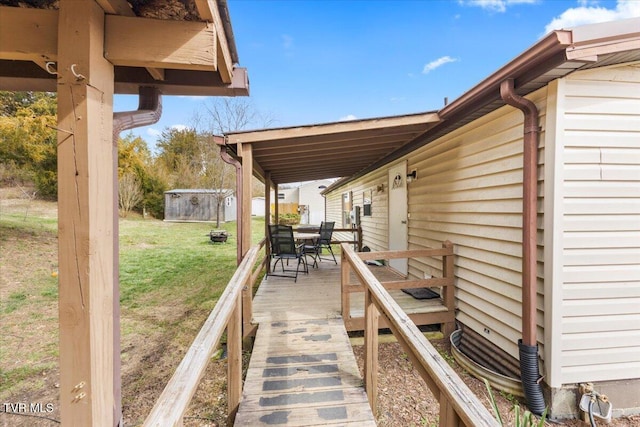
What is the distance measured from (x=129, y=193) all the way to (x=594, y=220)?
19.9 m

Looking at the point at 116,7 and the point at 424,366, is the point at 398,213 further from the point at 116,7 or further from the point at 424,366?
the point at 116,7

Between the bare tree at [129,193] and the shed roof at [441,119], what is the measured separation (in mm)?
14337

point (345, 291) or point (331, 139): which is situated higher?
point (331, 139)

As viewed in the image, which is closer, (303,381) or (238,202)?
(303,381)

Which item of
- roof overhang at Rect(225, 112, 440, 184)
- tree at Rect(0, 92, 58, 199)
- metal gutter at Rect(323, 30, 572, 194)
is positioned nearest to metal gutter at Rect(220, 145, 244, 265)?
roof overhang at Rect(225, 112, 440, 184)

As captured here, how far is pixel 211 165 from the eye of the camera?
1605 cm

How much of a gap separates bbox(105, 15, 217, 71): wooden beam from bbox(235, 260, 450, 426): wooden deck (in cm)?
224

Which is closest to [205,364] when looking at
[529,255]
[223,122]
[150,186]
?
[529,255]

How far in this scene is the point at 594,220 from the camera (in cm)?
242

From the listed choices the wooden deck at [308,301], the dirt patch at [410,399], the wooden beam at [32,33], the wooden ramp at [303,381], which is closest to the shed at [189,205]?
the wooden deck at [308,301]

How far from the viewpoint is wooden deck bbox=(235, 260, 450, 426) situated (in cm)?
209

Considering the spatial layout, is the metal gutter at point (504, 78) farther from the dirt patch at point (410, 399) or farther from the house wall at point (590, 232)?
the dirt patch at point (410, 399)

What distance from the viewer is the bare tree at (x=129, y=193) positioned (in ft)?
54.0

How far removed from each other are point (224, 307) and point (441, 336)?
3049 mm
